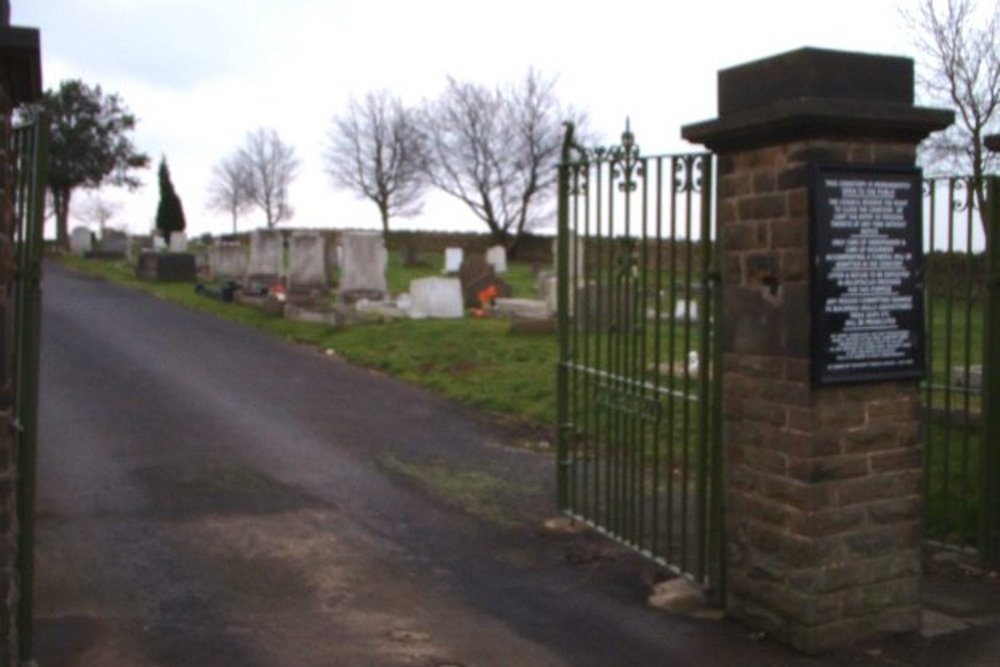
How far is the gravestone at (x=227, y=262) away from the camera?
96.5 feet

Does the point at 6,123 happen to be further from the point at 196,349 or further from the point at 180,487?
the point at 196,349

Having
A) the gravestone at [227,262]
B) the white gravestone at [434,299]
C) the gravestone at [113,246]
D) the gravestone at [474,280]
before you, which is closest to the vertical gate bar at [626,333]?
the white gravestone at [434,299]

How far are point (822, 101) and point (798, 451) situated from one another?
5.01 ft

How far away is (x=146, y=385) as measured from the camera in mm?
12984

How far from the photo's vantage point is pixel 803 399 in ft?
16.6

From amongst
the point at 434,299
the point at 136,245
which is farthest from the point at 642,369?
the point at 136,245

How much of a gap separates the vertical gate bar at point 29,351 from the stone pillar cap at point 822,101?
118 inches

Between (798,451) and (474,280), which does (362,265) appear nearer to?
(474,280)

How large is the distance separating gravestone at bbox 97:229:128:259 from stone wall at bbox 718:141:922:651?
132 feet

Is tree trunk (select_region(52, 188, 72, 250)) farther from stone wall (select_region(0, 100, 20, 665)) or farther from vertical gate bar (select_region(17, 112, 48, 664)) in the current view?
stone wall (select_region(0, 100, 20, 665))

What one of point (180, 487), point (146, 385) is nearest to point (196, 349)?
point (146, 385)

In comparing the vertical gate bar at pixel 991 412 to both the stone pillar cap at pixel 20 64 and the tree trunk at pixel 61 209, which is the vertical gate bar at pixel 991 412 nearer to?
the stone pillar cap at pixel 20 64

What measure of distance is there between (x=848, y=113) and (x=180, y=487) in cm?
538

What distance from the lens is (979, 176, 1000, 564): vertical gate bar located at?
20.9 feet
